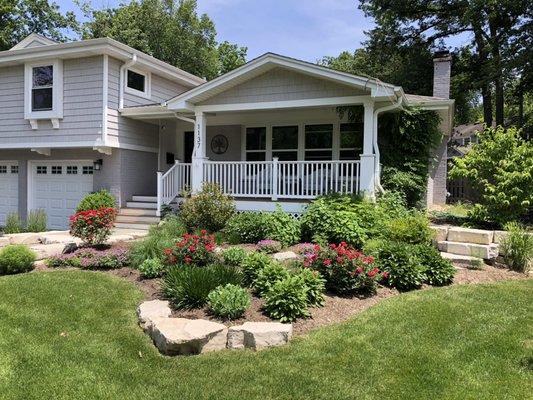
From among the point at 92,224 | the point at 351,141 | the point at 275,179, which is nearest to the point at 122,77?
the point at 275,179

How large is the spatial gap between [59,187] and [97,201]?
2.96m

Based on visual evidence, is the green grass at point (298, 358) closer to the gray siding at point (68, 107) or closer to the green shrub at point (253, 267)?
the green shrub at point (253, 267)

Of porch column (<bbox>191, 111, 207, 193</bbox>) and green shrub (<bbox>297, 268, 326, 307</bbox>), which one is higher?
porch column (<bbox>191, 111, 207, 193</bbox>)

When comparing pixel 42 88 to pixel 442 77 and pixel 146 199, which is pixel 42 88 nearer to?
pixel 146 199

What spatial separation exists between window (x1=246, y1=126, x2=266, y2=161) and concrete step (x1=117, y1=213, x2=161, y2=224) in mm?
3698

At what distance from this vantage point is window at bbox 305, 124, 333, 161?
13.3 meters

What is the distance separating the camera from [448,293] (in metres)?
6.14

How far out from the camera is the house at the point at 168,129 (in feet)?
35.4

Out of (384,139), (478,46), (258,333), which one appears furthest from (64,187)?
(478,46)

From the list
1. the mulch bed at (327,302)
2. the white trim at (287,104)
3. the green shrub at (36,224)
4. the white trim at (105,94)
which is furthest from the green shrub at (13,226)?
the mulch bed at (327,302)

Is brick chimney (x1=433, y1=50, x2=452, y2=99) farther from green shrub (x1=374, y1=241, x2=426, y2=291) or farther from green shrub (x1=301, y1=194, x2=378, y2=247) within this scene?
green shrub (x1=374, y1=241, x2=426, y2=291)

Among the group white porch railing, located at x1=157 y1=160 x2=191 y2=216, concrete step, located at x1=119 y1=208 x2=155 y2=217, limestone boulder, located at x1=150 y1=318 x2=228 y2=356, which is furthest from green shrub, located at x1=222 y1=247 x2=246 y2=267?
concrete step, located at x1=119 y1=208 x2=155 y2=217

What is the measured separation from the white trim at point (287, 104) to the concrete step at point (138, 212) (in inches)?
124

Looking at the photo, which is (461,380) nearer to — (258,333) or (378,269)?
(258,333)
